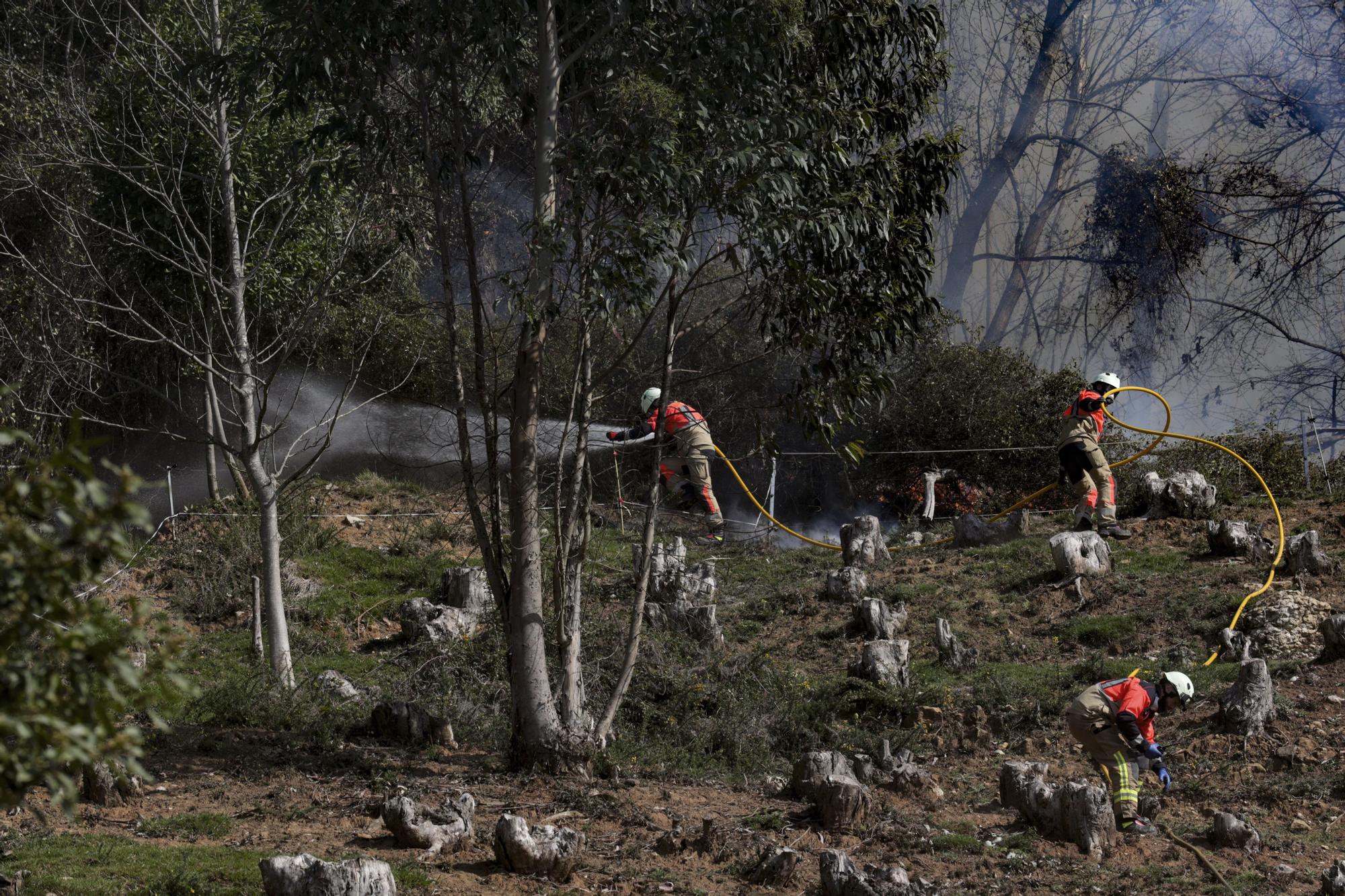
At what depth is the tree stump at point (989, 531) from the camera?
14.3 metres

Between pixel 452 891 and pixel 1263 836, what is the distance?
4.56 metres

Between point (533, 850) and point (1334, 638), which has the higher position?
point (1334, 638)

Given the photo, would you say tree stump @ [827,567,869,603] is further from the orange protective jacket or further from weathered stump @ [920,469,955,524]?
weathered stump @ [920,469,955,524]

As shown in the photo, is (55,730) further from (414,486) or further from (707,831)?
(414,486)

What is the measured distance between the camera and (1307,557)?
11742 mm

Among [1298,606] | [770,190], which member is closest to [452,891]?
[770,190]

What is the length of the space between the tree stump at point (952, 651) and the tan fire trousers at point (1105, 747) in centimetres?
225

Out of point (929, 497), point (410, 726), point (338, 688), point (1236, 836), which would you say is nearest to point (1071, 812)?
point (1236, 836)

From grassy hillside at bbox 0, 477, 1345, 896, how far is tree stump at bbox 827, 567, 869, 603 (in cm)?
14

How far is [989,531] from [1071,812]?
7668 millimetres

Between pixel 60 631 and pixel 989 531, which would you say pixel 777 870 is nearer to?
pixel 60 631

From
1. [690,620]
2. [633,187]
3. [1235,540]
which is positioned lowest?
[690,620]

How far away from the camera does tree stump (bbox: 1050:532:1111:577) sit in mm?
12164

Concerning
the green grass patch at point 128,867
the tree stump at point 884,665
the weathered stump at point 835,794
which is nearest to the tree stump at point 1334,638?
the tree stump at point 884,665
